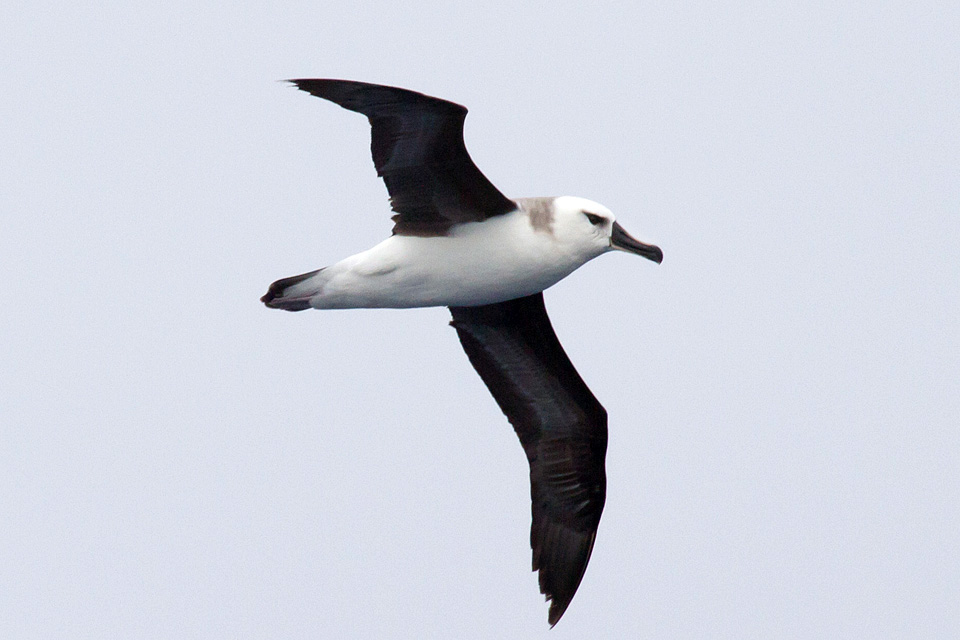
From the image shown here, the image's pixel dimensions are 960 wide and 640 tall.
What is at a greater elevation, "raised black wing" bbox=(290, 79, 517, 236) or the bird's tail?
"raised black wing" bbox=(290, 79, 517, 236)

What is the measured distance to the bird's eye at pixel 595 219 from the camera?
11472mm

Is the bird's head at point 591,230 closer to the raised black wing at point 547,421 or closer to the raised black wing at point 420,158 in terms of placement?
the raised black wing at point 420,158

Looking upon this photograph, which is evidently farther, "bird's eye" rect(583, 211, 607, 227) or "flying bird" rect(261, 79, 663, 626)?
"bird's eye" rect(583, 211, 607, 227)

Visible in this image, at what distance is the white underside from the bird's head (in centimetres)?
5

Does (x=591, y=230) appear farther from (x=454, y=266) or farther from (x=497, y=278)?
(x=454, y=266)

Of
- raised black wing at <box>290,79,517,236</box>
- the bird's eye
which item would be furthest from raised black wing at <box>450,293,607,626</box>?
raised black wing at <box>290,79,517,236</box>

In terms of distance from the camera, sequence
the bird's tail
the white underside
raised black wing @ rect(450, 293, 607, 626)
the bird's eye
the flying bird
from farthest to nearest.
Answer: raised black wing @ rect(450, 293, 607, 626)
the bird's tail
the bird's eye
the white underside
the flying bird

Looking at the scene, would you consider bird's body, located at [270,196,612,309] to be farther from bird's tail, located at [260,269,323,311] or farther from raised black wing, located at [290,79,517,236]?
raised black wing, located at [290,79,517,236]

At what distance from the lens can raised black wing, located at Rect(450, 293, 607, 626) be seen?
1311 centimetres

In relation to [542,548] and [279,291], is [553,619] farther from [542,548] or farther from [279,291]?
[279,291]

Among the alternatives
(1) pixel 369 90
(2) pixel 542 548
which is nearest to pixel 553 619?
(2) pixel 542 548

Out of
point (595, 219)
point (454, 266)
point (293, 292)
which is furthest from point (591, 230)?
point (293, 292)

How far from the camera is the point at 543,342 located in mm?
13188

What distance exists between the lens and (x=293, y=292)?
11.7 metres
